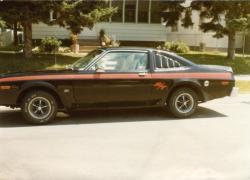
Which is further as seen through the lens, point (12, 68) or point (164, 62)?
point (12, 68)

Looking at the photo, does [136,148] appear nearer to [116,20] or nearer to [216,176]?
[216,176]

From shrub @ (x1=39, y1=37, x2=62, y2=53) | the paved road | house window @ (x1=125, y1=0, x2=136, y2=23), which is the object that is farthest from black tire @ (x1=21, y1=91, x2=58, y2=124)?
house window @ (x1=125, y1=0, x2=136, y2=23)

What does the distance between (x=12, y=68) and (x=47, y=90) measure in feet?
31.4

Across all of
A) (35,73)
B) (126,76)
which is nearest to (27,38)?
(35,73)

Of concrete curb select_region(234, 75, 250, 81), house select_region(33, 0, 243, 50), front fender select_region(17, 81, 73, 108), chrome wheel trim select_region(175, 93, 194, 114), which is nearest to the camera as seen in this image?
front fender select_region(17, 81, 73, 108)

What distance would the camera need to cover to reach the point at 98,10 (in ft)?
65.1

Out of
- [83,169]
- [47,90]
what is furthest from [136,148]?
[47,90]

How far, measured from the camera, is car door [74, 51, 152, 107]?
8.95 meters

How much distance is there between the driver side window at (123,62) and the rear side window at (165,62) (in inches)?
10.2

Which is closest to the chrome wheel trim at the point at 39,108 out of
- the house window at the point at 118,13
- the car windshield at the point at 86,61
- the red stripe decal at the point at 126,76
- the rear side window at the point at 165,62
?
the red stripe decal at the point at 126,76

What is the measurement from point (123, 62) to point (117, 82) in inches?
20.1

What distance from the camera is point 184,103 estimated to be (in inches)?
383

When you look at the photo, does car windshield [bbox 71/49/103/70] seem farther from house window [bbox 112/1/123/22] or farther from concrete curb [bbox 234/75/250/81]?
house window [bbox 112/1/123/22]

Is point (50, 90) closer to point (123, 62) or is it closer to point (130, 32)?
point (123, 62)
